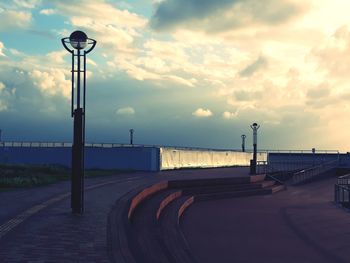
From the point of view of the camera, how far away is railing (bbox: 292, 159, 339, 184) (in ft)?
122

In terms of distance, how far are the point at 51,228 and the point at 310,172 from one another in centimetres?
3195

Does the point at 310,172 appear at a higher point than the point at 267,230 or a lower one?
higher

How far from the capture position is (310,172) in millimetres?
39562

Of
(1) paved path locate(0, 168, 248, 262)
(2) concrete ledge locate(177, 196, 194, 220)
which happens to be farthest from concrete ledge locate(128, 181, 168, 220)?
(2) concrete ledge locate(177, 196, 194, 220)

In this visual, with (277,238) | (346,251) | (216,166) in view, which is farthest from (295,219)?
(216,166)

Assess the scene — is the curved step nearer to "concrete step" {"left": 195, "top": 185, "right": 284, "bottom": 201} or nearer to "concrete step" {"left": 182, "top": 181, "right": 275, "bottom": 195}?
"concrete step" {"left": 195, "top": 185, "right": 284, "bottom": 201}

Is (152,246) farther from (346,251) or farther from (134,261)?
(346,251)

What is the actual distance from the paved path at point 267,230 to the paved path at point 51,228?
2.88 m

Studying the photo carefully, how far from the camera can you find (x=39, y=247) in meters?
9.05

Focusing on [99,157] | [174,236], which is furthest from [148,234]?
[99,157]

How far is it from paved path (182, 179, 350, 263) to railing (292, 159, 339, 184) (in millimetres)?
10440

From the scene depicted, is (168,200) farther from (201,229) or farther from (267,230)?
(267,230)

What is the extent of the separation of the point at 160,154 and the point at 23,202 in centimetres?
2053

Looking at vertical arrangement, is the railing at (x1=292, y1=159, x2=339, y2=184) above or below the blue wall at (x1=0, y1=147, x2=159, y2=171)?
below
